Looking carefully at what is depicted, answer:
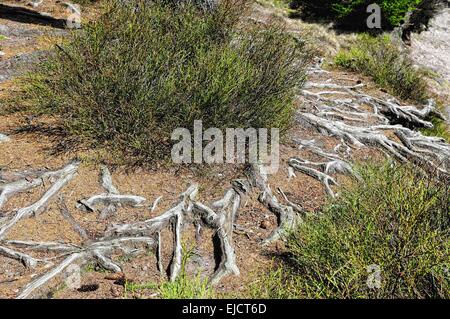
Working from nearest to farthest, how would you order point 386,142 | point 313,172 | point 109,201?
point 109,201
point 313,172
point 386,142

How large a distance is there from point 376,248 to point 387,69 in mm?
7690

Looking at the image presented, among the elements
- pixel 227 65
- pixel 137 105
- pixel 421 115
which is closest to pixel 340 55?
pixel 421 115

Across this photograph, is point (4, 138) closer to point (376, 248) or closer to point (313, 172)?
point (313, 172)

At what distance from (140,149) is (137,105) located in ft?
1.53

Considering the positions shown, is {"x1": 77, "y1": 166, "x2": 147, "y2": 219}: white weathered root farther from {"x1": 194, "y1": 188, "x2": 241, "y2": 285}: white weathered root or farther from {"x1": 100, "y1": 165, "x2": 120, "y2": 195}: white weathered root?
{"x1": 194, "y1": 188, "x2": 241, "y2": 285}: white weathered root

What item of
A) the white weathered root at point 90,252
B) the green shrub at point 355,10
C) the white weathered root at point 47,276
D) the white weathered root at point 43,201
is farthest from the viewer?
the green shrub at point 355,10

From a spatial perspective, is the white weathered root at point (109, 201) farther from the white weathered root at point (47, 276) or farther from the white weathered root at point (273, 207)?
the white weathered root at point (273, 207)

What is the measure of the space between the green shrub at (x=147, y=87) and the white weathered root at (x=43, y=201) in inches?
17.3

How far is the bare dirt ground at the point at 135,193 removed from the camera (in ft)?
11.7

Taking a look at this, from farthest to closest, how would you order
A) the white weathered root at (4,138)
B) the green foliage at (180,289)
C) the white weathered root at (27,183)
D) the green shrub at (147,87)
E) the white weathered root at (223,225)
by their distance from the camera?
the white weathered root at (4,138)
the green shrub at (147,87)
the white weathered root at (27,183)
the white weathered root at (223,225)
the green foliage at (180,289)

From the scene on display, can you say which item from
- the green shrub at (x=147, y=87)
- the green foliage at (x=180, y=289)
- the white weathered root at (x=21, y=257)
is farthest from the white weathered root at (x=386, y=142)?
the white weathered root at (x=21, y=257)

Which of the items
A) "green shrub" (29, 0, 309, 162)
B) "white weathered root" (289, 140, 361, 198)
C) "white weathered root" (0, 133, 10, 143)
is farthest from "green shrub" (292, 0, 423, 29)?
"white weathered root" (0, 133, 10, 143)

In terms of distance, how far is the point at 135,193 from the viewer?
Result: 454 cm

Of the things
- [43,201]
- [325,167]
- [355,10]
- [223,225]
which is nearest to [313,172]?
[325,167]
